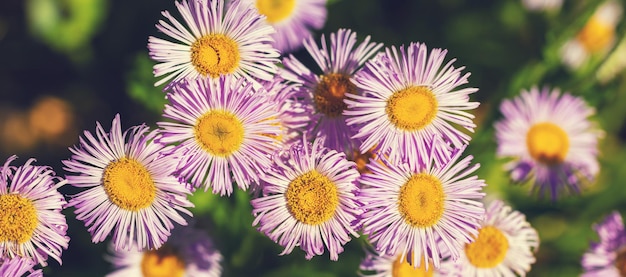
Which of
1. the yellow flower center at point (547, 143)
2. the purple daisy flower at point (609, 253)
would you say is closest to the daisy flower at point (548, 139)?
the yellow flower center at point (547, 143)

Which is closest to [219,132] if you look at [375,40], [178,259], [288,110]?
[288,110]

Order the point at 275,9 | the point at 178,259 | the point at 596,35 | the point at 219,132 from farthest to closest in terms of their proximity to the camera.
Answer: the point at 596,35, the point at 275,9, the point at 178,259, the point at 219,132

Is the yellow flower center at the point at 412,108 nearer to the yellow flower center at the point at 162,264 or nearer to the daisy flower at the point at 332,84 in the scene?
the daisy flower at the point at 332,84

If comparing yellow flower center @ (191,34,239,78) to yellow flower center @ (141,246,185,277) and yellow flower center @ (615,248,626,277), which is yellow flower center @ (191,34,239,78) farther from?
yellow flower center @ (615,248,626,277)

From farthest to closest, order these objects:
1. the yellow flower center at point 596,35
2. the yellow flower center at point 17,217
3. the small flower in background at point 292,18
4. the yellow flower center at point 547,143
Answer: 1. the yellow flower center at point 596,35
2. the yellow flower center at point 547,143
3. the small flower in background at point 292,18
4. the yellow flower center at point 17,217

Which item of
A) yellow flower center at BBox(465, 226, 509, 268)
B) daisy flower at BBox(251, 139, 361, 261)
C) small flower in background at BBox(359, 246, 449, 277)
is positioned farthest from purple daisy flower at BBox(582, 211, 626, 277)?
daisy flower at BBox(251, 139, 361, 261)

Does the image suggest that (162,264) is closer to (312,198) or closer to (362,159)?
(312,198)
